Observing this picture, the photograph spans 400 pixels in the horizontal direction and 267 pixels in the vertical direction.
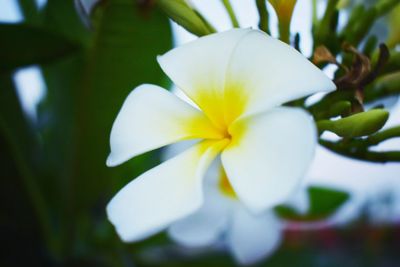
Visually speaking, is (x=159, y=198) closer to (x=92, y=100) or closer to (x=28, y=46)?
(x=28, y=46)

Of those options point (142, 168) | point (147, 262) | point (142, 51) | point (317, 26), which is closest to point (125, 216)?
point (317, 26)

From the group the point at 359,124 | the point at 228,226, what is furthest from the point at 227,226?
the point at 359,124

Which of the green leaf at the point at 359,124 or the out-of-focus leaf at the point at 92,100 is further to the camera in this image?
the out-of-focus leaf at the point at 92,100

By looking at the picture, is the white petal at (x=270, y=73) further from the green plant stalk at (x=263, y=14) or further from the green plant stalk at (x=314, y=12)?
the green plant stalk at (x=314, y=12)

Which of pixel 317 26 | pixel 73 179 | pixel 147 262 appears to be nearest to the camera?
pixel 317 26

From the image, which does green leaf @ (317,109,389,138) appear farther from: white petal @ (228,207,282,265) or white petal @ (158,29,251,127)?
white petal @ (228,207,282,265)

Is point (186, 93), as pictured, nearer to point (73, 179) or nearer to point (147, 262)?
point (73, 179)

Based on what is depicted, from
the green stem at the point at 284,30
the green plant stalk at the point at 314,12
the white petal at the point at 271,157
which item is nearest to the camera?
the white petal at the point at 271,157

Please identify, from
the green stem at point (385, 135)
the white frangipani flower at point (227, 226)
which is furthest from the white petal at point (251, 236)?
the green stem at point (385, 135)
